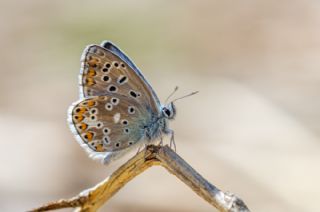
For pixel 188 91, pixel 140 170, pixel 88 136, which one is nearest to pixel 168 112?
pixel 88 136

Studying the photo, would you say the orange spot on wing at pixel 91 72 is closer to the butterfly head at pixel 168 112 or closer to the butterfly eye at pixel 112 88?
the butterfly eye at pixel 112 88

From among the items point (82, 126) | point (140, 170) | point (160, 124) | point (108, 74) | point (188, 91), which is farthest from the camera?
point (188, 91)

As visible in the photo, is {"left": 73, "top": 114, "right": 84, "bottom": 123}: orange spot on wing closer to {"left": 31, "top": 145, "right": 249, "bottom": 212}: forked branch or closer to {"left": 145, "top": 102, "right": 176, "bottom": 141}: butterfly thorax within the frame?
{"left": 145, "top": 102, "right": 176, "bottom": 141}: butterfly thorax

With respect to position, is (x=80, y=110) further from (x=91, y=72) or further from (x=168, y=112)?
(x=168, y=112)

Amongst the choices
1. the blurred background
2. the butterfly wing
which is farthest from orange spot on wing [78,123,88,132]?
the blurred background

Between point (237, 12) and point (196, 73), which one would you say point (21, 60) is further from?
point (237, 12)

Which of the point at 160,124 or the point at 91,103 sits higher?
the point at 160,124

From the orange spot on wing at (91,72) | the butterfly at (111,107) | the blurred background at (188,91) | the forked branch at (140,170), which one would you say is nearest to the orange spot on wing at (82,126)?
the butterfly at (111,107)
